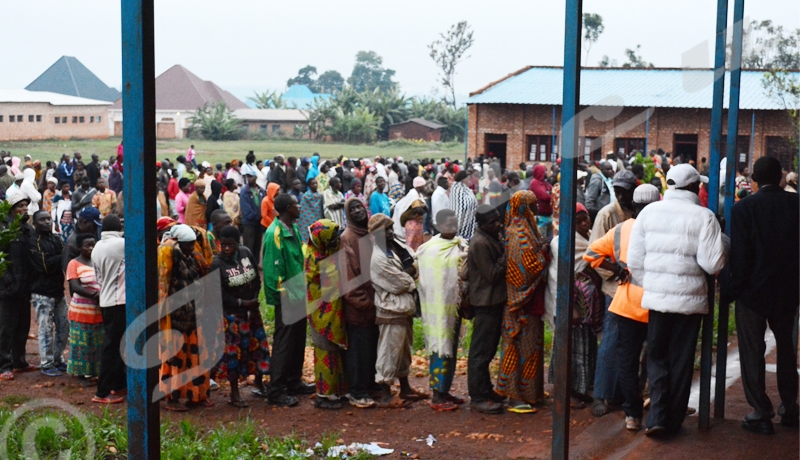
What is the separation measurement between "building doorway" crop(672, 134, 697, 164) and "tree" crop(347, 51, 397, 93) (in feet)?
136

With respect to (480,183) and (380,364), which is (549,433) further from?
(480,183)

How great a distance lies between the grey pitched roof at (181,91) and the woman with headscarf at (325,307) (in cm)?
4631

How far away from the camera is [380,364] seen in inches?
264

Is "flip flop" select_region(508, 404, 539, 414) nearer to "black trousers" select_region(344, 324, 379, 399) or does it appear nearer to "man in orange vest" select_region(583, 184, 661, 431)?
"man in orange vest" select_region(583, 184, 661, 431)

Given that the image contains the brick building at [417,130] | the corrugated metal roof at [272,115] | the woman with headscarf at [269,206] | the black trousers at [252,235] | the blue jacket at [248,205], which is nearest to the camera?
the woman with headscarf at [269,206]

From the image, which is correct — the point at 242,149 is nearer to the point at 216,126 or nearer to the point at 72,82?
the point at 216,126

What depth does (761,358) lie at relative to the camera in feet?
17.4

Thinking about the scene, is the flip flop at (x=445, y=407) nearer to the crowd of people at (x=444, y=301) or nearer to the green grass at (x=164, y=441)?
the crowd of people at (x=444, y=301)

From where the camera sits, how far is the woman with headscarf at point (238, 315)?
6.67 m

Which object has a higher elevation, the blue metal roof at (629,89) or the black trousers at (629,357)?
the blue metal roof at (629,89)

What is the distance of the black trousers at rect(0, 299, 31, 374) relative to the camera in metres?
7.55

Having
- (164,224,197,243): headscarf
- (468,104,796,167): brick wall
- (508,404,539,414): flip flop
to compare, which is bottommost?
(508,404,539,414): flip flop

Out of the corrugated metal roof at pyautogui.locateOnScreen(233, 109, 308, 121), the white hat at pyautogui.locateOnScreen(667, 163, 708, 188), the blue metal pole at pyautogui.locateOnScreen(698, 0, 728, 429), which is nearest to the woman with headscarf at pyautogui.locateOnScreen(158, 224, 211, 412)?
the white hat at pyautogui.locateOnScreen(667, 163, 708, 188)

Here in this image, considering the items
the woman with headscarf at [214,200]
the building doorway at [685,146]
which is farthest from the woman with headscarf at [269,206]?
the building doorway at [685,146]
